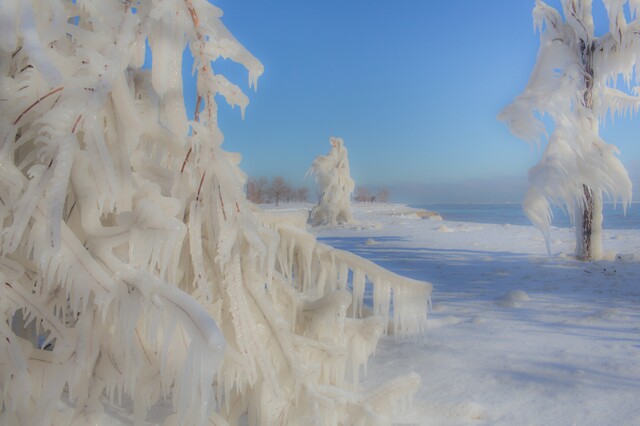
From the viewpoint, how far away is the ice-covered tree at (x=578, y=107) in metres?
7.00

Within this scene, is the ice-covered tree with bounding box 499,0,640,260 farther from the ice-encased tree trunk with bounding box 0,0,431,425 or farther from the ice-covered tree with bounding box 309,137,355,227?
the ice-covered tree with bounding box 309,137,355,227

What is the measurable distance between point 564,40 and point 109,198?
9.07 m

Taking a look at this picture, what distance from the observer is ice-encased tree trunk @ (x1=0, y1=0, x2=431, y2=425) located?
1418 millimetres

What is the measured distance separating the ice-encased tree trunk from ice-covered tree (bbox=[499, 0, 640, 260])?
585cm

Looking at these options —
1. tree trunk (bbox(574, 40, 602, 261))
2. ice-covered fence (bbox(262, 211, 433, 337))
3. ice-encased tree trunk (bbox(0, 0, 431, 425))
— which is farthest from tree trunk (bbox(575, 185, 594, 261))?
ice-encased tree trunk (bbox(0, 0, 431, 425))

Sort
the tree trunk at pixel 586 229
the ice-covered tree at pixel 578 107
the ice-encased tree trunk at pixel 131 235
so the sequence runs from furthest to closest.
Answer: the tree trunk at pixel 586 229 → the ice-covered tree at pixel 578 107 → the ice-encased tree trunk at pixel 131 235

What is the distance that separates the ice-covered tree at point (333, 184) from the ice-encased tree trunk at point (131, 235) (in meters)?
17.5

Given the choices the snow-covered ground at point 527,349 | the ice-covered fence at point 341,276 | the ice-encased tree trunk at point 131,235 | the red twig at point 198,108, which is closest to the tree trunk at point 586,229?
the snow-covered ground at point 527,349

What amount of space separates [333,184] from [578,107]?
1239 centimetres

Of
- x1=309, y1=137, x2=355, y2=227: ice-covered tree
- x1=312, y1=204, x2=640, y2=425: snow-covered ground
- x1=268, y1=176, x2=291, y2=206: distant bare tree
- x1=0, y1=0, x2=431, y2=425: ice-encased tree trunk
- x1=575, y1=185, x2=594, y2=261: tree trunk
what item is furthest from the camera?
x1=268, y1=176, x2=291, y2=206: distant bare tree

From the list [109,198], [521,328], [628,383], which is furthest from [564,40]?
[109,198]

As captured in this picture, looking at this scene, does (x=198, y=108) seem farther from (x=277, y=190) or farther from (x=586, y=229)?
(x=277, y=190)

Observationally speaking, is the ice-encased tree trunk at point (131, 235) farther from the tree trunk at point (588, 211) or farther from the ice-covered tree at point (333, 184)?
the ice-covered tree at point (333, 184)

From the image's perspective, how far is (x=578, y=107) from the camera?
7809mm
